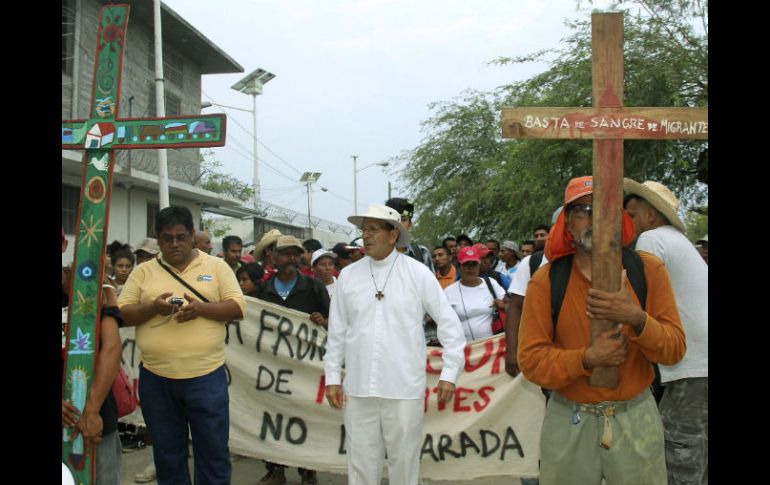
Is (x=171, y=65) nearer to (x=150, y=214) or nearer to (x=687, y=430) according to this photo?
(x=150, y=214)

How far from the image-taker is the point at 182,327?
188 inches

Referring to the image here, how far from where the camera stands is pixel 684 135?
300 cm

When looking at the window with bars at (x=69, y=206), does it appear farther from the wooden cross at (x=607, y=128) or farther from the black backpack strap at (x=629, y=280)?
the wooden cross at (x=607, y=128)

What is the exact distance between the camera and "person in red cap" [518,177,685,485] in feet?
9.87

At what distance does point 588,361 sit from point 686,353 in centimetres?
144

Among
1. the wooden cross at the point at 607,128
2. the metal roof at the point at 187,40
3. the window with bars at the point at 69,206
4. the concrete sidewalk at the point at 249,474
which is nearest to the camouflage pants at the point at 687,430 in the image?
the wooden cross at the point at 607,128

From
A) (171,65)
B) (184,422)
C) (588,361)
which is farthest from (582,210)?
(171,65)

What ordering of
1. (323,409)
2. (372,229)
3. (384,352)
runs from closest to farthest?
(384,352) → (372,229) → (323,409)

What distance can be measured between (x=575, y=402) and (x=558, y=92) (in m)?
13.9

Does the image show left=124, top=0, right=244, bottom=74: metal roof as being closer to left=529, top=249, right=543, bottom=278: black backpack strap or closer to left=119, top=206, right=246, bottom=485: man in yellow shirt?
left=119, top=206, right=246, bottom=485: man in yellow shirt

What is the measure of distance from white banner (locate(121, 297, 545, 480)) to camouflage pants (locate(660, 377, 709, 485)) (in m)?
2.07

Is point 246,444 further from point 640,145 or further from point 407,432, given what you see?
point 640,145

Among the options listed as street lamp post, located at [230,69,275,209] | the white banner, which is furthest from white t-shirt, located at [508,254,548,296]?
street lamp post, located at [230,69,275,209]
